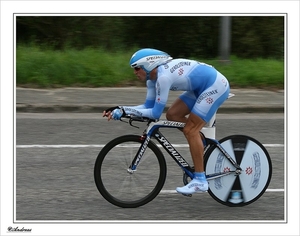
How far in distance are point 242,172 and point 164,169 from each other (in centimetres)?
86

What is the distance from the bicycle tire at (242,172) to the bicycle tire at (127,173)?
553 millimetres

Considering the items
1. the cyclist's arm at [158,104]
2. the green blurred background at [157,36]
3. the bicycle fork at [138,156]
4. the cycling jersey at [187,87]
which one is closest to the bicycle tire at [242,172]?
the cycling jersey at [187,87]

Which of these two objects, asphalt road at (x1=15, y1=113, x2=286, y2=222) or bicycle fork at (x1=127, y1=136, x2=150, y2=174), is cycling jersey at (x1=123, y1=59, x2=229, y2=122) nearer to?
bicycle fork at (x1=127, y1=136, x2=150, y2=174)

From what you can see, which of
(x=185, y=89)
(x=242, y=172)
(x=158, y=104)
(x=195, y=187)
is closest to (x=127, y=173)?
(x=195, y=187)

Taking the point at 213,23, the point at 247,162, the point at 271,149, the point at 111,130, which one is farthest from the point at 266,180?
the point at 213,23

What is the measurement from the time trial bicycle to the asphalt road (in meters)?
0.15

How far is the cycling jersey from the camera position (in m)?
6.10

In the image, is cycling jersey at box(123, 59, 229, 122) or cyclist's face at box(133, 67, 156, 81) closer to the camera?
cycling jersey at box(123, 59, 229, 122)

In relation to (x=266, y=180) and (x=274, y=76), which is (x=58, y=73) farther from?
(x=266, y=180)

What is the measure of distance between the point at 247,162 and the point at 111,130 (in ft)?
13.6

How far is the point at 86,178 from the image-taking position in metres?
7.67

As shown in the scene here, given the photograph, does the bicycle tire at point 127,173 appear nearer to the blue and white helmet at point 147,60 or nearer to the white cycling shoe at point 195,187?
the white cycling shoe at point 195,187

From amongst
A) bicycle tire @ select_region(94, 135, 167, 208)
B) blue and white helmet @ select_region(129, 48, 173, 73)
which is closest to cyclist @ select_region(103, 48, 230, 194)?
blue and white helmet @ select_region(129, 48, 173, 73)

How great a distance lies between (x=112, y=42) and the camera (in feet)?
57.7
